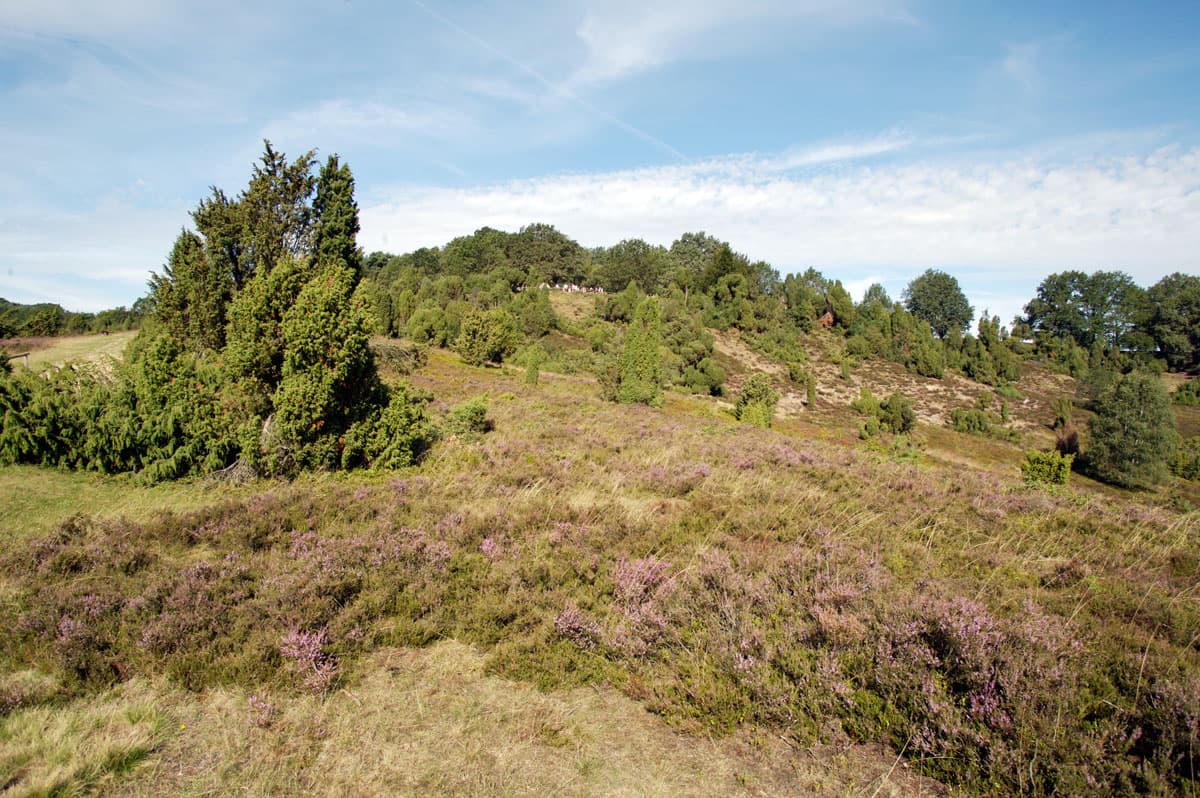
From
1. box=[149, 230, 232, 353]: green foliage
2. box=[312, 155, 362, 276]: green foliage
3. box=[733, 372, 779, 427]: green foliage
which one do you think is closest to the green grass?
box=[149, 230, 232, 353]: green foliage

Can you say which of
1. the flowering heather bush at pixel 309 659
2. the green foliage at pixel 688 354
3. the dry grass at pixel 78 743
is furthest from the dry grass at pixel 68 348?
the green foliage at pixel 688 354

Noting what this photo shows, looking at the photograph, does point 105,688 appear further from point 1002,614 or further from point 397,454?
point 1002,614

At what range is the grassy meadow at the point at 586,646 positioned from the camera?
3.14 metres

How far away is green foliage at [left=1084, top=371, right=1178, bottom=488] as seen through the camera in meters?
34.0

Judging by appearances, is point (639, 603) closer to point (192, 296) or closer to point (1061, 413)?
point (192, 296)

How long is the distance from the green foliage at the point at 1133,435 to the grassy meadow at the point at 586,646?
1445 inches

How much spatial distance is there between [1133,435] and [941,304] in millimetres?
74129

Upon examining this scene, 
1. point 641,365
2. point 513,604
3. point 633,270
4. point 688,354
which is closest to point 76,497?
point 513,604

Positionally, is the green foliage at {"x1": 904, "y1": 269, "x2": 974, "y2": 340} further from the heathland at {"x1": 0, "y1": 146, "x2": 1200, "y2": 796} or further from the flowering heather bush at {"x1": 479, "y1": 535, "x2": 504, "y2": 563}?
the flowering heather bush at {"x1": 479, "y1": 535, "x2": 504, "y2": 563}

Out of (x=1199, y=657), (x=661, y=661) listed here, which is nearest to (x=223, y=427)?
(x=661, y=661)

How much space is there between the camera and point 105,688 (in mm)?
3861

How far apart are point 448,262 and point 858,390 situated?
203ft

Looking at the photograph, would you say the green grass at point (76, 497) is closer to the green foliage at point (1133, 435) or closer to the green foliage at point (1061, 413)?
the green foliage at point (1133, 435)

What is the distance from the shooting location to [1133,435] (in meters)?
34.5
